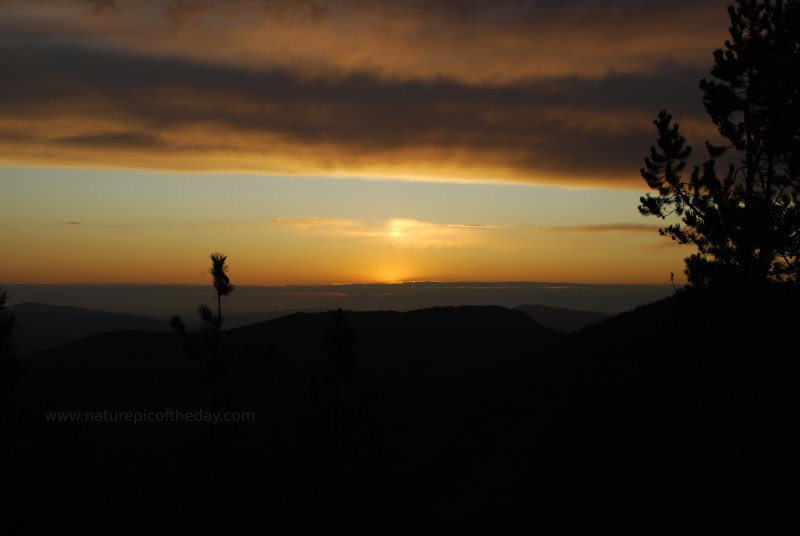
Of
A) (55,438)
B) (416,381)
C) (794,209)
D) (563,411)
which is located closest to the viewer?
(794,209)

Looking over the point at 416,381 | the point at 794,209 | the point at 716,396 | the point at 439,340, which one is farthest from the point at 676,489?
the point at 439,340

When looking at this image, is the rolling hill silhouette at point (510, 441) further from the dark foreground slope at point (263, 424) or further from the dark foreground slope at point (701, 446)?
the dark foreground slope at point (263, 424)

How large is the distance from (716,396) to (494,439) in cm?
2723

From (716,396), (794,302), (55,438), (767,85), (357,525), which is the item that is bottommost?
(357,525)

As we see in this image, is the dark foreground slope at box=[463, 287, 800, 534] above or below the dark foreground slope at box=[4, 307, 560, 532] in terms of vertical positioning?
above

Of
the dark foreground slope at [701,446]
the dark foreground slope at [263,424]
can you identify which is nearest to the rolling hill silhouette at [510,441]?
the dark foreground slope at [701,446]

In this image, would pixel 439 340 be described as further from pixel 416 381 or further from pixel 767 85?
pixel 767 85

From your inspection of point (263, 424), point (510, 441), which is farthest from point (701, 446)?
point (263, 424)

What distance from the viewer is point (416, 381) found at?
91.6 meters

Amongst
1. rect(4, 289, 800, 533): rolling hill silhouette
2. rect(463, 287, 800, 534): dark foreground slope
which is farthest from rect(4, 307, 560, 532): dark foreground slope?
rect(463, 287, 800, 534): dark foreground slope

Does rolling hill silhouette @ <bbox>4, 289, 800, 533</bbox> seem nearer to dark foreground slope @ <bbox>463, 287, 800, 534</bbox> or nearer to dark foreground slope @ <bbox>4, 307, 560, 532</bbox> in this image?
dark foreground slope @ <bbox>463, 287, 800, 534</bbox>

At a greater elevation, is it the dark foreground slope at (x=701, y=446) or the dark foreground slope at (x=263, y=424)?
the dark foreground slope at (x=701, y=446)

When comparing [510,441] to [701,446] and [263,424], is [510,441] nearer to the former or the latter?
[701,446]

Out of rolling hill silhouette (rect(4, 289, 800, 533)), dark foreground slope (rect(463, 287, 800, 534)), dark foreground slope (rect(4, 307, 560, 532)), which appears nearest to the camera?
dark foreground slope (rect(463, 287, 800, 534))
